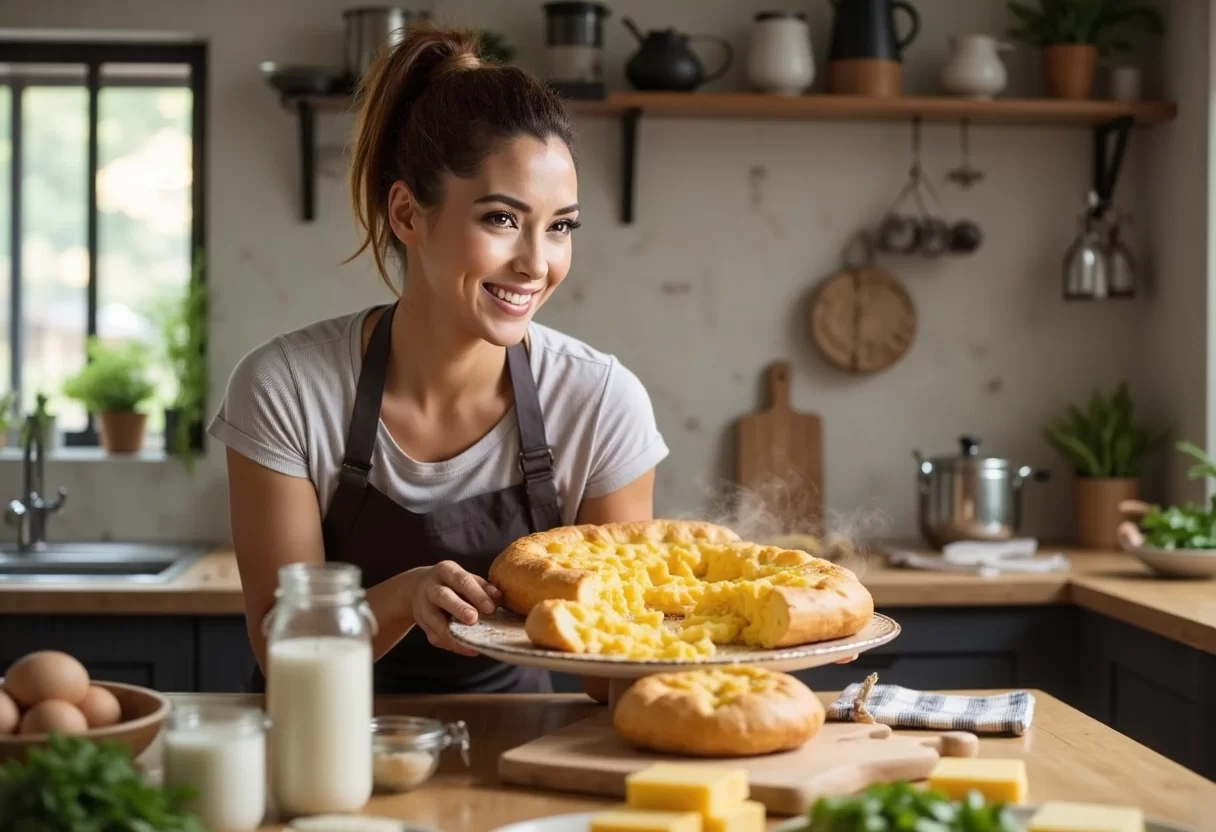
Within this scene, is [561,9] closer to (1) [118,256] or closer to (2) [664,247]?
(2) [664,247]

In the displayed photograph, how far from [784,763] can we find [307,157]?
2684 mm

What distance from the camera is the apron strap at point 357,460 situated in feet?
6.63

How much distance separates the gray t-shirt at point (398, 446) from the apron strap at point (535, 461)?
20mm

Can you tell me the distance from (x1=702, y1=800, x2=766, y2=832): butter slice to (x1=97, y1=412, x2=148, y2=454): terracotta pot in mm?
Result: 2937

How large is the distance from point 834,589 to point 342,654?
0.60 meters

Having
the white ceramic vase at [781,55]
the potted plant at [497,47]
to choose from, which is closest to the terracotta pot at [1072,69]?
the white ceramic vase at [781,55]

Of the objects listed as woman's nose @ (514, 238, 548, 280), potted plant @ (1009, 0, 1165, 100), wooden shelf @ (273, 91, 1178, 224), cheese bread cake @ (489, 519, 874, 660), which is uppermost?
potted plant @ (1009, 0, 1165, 100)

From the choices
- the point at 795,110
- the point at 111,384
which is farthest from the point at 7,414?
the point at 795,110

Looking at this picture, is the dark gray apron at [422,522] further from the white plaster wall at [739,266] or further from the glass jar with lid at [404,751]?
the white plaster wall at [739,266]

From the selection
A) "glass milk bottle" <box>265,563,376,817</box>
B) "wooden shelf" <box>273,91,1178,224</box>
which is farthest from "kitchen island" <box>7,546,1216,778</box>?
"glass milk bottle" <box>265,563,376,817</box>

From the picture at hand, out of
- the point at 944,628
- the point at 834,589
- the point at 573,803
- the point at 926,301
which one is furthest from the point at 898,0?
the point at 573,803

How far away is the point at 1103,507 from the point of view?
376 cm

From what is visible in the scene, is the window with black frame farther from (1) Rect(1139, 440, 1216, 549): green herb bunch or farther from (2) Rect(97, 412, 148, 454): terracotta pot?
(1) Rect(1139, 440, 1216, 549): green herb bunch

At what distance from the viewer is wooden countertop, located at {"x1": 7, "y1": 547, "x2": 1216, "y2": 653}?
287 centimetres
